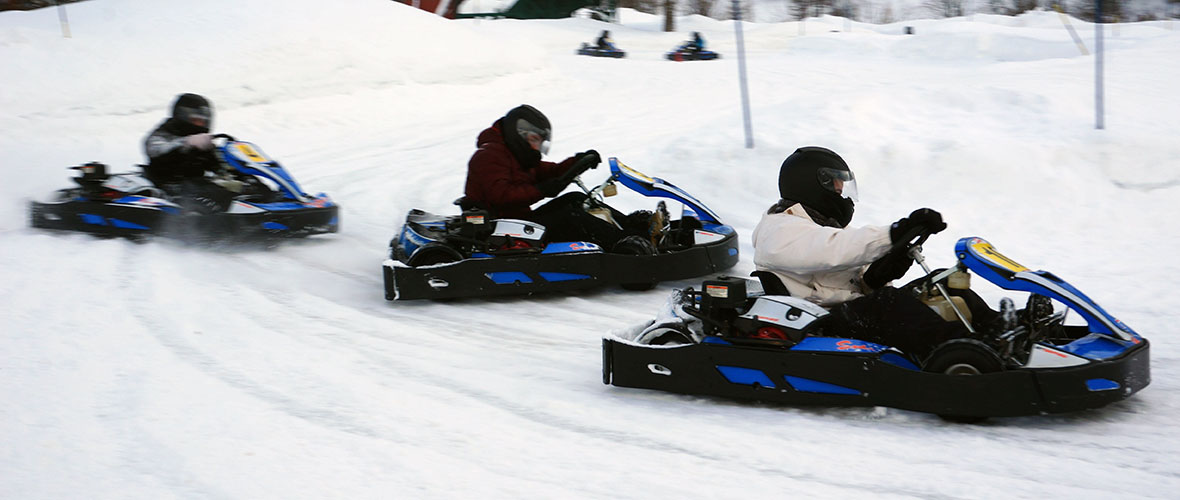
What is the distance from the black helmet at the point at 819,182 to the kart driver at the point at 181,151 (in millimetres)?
4967

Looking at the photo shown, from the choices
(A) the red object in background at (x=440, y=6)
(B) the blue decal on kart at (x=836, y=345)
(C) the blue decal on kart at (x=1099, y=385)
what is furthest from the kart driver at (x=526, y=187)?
(A) the red object in background at (x=440, y=6)

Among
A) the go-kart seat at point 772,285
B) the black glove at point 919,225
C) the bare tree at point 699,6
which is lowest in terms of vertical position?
the go-kart seat at point 772,285

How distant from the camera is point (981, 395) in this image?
3.52m

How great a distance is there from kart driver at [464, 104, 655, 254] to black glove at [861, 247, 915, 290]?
209 cm

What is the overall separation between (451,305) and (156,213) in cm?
→ 289

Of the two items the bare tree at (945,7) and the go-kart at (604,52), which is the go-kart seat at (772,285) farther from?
the bare tree at (945,7)

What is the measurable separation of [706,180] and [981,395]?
604cm

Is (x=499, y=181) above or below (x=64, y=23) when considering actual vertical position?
below

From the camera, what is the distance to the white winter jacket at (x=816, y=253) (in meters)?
3.88

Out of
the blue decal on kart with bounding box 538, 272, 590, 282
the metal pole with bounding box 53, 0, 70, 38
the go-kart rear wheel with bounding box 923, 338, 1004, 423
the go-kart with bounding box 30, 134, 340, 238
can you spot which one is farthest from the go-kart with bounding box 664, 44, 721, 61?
the go-kart rear wheel with bounding box 923, 338, 1004, 423

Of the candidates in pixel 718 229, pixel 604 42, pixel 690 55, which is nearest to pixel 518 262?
pixel 718 229

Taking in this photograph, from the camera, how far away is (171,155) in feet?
25.7

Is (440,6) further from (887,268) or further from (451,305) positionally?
(887,268)

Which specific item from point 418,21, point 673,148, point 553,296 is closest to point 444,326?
point 553,296
